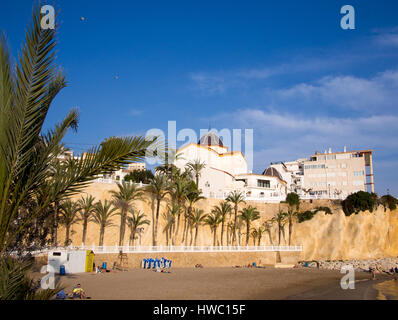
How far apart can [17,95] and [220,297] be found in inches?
735

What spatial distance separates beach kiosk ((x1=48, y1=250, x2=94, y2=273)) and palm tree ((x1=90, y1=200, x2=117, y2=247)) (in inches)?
303

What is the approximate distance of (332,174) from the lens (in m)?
77.4

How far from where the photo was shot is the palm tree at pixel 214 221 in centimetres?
4512

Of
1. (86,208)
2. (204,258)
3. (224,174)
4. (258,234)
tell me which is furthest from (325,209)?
(86,208)

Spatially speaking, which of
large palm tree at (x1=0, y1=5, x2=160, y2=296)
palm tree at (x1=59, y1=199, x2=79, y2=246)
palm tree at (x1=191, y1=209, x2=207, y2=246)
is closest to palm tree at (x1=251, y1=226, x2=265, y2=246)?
palm tree at (x1=191, y1=209, x2=207, y2=246)

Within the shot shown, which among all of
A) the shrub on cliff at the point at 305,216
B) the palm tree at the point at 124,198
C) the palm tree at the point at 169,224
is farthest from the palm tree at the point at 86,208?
the shrub on cliff at the point at 305,216

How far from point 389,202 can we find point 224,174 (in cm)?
2845

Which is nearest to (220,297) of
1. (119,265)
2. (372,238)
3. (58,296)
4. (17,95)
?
(58,296)

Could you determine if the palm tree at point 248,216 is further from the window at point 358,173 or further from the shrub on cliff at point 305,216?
the window at point 358,173

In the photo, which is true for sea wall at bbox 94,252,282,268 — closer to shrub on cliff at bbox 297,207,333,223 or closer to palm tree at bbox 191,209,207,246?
palm tree at bbox 191,209,207,246

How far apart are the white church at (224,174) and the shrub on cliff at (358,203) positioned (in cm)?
990

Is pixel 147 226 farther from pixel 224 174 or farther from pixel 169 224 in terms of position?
pixel 224 174

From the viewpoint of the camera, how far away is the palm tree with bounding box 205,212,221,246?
45125mm

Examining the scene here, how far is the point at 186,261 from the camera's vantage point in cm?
3797
